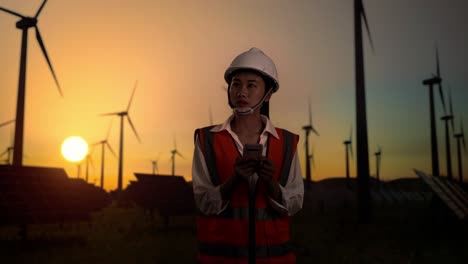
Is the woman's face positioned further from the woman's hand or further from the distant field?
the distant field

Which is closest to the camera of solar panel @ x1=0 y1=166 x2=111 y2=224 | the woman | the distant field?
the woman

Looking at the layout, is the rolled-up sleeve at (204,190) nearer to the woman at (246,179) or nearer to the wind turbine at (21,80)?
the woman at (246,179)

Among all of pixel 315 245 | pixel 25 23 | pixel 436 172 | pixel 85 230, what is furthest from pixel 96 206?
pixel 436 172

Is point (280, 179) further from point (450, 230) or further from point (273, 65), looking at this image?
point (450, 230)

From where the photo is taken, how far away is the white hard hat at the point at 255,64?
2.89 meters

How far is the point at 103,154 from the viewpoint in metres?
57.7

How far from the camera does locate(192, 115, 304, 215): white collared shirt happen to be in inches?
108

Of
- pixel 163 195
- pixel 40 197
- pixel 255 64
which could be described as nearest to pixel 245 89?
pixel 255 64

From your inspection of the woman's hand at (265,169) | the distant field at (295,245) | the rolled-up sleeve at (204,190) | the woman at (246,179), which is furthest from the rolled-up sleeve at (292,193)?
the distant field at (295,245)

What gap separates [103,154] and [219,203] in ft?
188

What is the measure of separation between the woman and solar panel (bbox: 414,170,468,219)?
12.8 meters

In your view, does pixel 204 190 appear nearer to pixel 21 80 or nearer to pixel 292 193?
pixel 292 193

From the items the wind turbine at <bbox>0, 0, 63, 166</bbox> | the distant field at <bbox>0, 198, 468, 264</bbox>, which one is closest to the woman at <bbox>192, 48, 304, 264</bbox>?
the distant field at <bbox>0, 198, 468, 264</bbox>

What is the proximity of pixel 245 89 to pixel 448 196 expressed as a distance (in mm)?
14083
